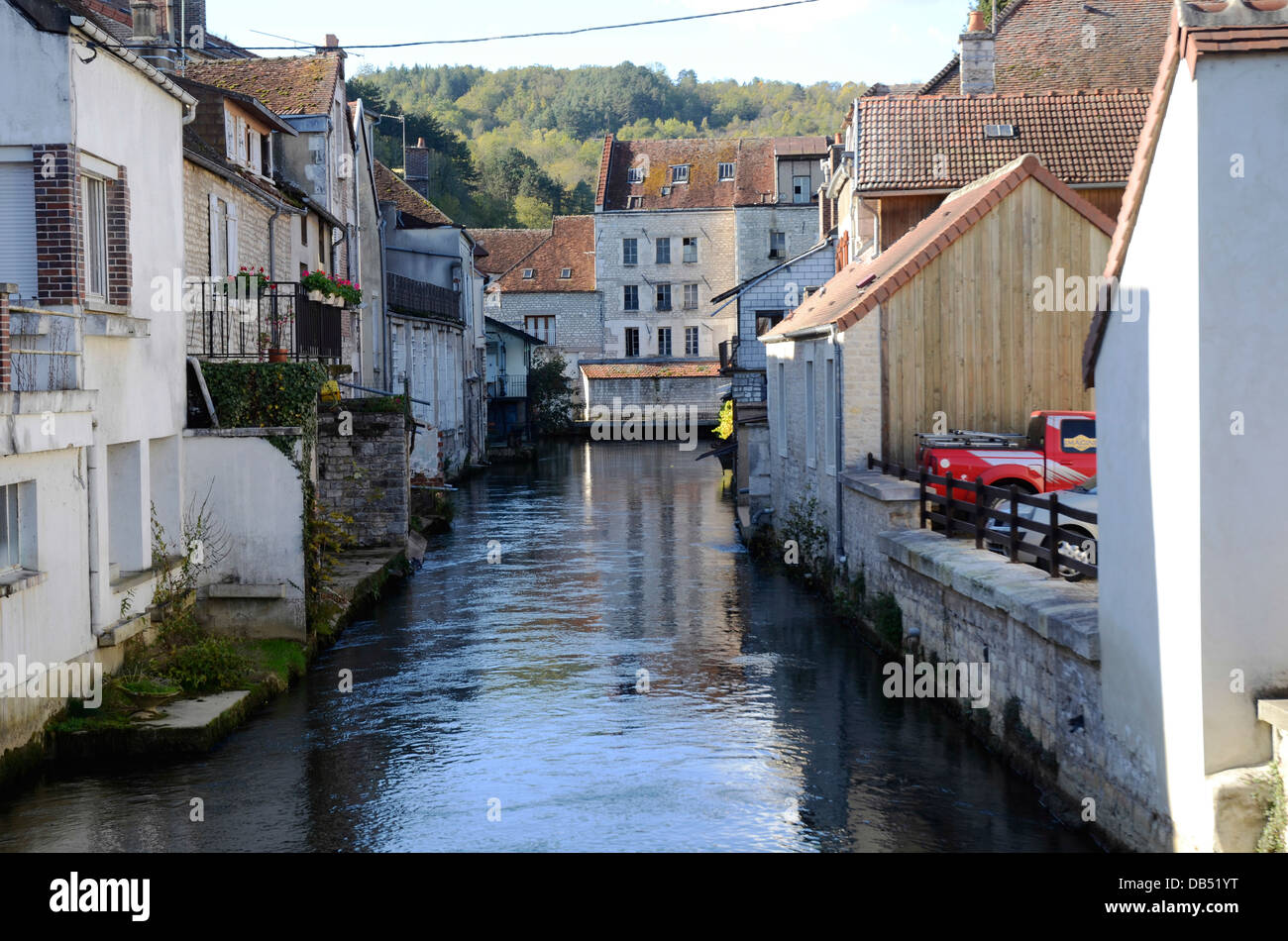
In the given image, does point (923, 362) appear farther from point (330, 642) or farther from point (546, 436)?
point (546, 436)

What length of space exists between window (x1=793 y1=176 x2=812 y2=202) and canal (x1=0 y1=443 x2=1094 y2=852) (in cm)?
5126

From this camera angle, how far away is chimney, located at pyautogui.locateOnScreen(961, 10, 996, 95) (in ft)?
92.7

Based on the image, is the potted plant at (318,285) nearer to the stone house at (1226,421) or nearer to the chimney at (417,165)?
the stone house at (1226,421)

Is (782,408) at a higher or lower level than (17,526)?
higher

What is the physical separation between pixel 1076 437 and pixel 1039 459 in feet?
2.19

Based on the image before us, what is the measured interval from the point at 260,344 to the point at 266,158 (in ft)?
25.3

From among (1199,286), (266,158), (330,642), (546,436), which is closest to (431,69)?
(546,436)

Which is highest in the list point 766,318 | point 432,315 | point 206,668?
point 432,315

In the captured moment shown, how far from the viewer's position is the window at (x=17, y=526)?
10.9 metres

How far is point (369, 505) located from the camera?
82.3 feet

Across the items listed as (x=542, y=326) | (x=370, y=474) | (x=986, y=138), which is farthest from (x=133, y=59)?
(x=542, y=326)

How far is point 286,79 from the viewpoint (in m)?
31.0

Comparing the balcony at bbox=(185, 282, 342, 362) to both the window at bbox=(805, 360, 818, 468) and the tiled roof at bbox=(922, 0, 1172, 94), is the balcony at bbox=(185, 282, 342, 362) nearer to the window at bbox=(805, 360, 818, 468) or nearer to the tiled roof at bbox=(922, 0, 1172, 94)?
the window at bbox=(805, 360, 818, 468)

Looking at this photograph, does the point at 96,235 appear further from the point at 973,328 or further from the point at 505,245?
the point at 505,245
